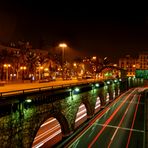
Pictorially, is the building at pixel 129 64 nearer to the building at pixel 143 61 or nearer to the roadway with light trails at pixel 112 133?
the building at pixel 143 61

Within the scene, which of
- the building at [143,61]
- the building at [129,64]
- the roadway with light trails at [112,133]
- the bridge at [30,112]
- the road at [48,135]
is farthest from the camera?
the building at [129,64]

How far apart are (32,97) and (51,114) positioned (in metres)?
4.40

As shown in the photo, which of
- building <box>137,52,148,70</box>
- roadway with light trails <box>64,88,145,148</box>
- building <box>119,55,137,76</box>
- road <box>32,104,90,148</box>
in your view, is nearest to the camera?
roadway with light trails <box>64,88,145,148</box>

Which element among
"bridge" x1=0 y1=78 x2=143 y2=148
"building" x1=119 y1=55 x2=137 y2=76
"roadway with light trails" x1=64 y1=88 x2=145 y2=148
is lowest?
"roadway with light trails" x1=64 y1=88 x2=145 y2=148

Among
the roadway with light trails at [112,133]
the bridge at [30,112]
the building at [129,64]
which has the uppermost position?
the building at [129,64]

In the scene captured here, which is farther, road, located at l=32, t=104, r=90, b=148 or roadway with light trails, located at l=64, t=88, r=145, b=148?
road, located at l=32, t=104, r=90, b=148

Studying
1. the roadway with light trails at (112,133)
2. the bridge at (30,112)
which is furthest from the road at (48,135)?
the roadway with light trails at (112,133)

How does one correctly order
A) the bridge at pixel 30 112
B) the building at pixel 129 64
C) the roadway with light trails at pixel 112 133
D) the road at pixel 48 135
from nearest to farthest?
1. the bridge at pixel 30 112
2. the roadway with light trails at pixel 112 133
3. the road at pixel 48 135
4. the building at pixel 129 64

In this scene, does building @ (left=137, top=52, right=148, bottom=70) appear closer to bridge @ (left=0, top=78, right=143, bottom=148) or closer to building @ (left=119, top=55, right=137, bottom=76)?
building @ (left=119, top=55, right=137, bottom=76)

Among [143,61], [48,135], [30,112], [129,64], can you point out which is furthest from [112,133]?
[129,64]

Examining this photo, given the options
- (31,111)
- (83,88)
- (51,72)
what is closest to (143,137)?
(83,88)

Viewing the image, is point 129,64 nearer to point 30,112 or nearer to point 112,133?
point 112,133

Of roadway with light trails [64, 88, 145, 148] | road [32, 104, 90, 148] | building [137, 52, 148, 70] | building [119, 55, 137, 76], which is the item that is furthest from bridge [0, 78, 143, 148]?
building [137, 52, 148, 70]

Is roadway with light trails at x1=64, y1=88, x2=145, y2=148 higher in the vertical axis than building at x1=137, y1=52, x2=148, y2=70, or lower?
lower
